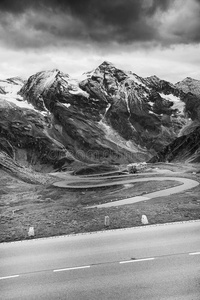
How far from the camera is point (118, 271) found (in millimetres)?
14914

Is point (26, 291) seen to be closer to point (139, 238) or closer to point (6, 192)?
point (139, 238)

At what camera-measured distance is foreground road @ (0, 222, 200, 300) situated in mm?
13117

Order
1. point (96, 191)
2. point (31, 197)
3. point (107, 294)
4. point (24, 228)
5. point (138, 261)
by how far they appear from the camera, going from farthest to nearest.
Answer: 1. point (31, 197)
2. point (96, 191)
3. point (24, 228)
4. point (138, 261)
5. point (107, 294)

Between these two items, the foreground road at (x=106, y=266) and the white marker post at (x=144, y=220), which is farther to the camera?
the white marker post at (x=144, y=220)

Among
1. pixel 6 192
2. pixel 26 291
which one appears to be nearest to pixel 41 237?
pixel 26 291

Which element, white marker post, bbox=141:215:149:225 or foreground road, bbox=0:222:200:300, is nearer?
foreground road, bbox=0:222:200:300

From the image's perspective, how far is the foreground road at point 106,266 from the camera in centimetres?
1312

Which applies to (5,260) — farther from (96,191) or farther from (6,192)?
(6,192)

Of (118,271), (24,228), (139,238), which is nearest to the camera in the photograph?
(118,271)

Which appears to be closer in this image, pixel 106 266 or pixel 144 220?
pixel 106 266

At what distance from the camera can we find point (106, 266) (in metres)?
15.6

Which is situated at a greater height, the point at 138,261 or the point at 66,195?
the point at 138,261

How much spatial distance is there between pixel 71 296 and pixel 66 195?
83224 millimetres

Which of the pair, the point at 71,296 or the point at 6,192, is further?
the point at 6,192
